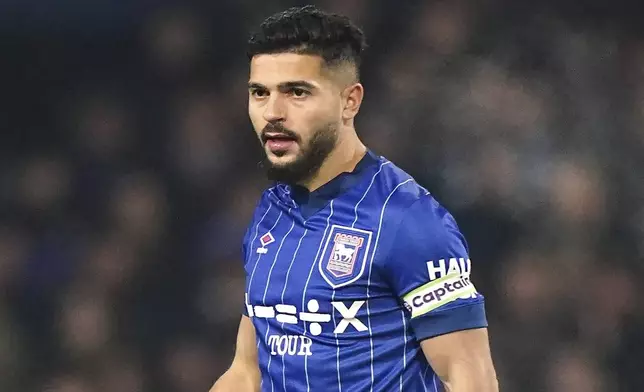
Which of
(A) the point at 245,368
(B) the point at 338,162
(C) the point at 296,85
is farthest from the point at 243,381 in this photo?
(C) the point at 296,85

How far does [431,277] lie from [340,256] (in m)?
0.15

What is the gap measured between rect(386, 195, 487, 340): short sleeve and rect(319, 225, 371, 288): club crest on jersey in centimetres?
5

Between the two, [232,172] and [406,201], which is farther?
[232,172]

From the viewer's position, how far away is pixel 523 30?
2541 millimetres

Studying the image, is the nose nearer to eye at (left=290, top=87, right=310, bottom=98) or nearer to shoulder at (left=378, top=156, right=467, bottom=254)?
eye at (left=290, top=87, right=310, bottom=98)

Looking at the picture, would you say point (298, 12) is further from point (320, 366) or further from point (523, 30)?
point (523, 30)

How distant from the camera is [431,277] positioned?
4.14 feet

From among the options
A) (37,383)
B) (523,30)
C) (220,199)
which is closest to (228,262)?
(220,199)

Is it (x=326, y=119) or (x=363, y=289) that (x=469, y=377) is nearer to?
(x=363, y=289)

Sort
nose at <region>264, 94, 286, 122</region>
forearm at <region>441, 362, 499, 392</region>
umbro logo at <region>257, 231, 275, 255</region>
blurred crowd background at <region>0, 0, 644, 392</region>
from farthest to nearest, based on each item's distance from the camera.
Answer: blurred crowd background at <region>0, 0, 644, 392</region> → umbro logo at <region>257, 231, 275, 255</region> → nose at <region>264, 94, 286, 122</region> → forearm at <region>441, 362, 499, 392</region>

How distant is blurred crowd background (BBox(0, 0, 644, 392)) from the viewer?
2.51m

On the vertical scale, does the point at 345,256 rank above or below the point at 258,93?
below

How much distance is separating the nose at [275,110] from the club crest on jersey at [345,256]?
0.20 metres

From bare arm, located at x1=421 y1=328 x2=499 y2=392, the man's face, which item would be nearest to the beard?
the man's face
